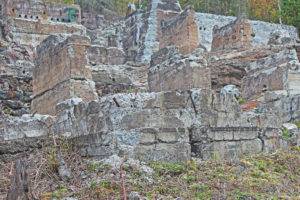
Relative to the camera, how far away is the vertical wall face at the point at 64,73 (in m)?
9.53

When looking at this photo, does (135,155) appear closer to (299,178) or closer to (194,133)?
(194,133)

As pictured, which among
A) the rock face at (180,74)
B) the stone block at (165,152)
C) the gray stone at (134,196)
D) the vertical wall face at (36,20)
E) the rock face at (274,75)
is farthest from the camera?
the vertical wall face at (36,20)

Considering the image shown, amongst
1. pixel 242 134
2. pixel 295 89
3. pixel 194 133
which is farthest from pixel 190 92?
pixel 295 89

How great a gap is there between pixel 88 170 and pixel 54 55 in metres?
5.66

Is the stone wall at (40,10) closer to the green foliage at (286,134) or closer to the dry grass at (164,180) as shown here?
the green foliage at (286,134)

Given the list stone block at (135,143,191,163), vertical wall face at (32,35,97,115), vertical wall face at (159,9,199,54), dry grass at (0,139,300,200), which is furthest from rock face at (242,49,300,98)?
vertical wall face at (159,9,199,54)

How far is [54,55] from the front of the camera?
1020cm

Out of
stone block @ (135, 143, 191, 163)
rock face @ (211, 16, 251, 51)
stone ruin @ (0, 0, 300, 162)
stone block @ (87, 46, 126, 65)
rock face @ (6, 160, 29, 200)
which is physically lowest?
rock face @ (6, 160, 29, 200)

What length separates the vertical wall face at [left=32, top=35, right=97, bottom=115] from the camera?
953 cm

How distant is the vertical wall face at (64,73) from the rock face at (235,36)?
592 inches

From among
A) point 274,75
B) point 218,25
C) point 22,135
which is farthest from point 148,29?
point 22,135

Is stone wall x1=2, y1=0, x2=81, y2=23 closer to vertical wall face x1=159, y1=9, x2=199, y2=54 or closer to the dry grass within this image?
vertical wall face x1=159, y1=9, x2=199, y2=54

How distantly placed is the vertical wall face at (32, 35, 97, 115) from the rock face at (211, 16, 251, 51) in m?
15.0

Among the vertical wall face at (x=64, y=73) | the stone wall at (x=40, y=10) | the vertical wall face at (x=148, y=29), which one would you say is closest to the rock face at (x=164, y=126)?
the vertical wall face at (x=64, y=73)
